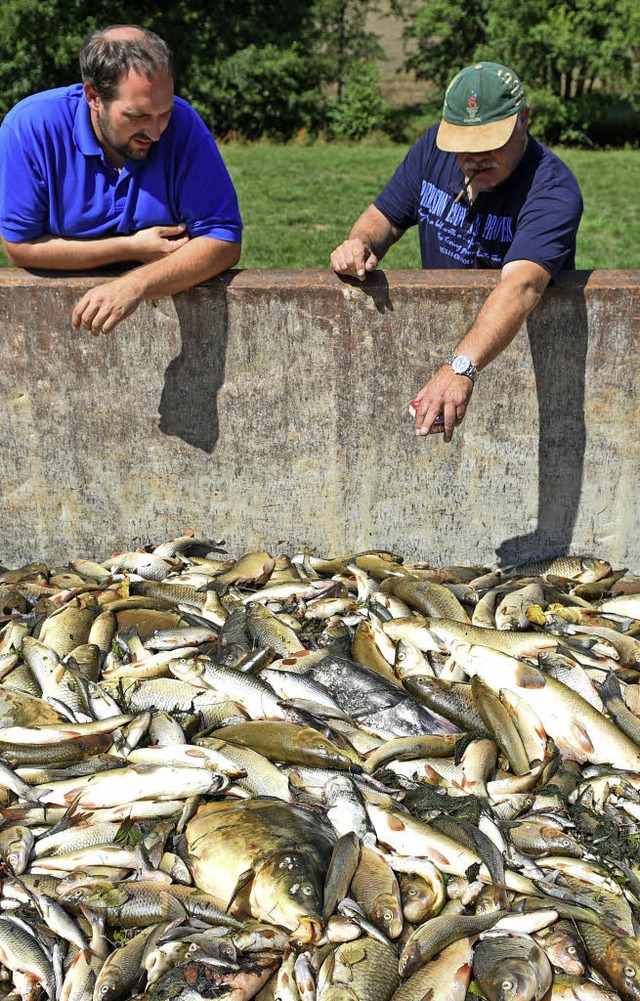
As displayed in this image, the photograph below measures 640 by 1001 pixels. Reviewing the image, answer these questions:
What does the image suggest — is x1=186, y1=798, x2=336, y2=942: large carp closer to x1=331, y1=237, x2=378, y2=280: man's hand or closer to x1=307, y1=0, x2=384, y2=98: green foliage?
x1=331, y1=237, x2=378, y2=280: man's hand

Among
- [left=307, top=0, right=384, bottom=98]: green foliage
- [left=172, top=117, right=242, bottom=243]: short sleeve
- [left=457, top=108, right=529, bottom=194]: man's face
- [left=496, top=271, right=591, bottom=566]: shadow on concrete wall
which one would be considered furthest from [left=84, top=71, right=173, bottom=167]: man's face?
[left=307, top=0, right=384, bottom=98]: green foliage

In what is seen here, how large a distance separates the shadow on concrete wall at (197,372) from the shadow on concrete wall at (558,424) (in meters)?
1.36

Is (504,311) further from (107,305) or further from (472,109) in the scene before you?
(107,305)

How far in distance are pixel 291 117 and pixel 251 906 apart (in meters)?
23.4

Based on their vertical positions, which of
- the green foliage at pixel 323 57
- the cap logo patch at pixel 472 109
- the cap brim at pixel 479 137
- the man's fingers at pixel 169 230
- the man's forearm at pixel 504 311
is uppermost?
the green foliage at pixel 323 57

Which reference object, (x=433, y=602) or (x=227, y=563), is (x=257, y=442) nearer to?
(x=227, y=563)

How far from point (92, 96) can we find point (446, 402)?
6.09ft

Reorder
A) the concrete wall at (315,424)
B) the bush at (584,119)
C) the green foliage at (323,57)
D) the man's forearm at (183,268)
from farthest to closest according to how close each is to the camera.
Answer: the bush at (584,119) < the green foliage at (323,57) < the concrete wall at (315,424) < the man's forearm at (183,268)

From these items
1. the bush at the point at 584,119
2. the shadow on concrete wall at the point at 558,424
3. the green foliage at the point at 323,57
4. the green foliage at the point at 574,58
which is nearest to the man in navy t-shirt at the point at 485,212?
the shadow on concrete wall at the point at 558,424

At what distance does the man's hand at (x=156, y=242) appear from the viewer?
159 inches

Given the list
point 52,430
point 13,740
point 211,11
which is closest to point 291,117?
point 211,11

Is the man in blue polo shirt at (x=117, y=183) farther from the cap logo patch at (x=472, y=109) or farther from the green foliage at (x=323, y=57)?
the green foliage at (x=323, y=57)

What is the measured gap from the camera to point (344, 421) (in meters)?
4.32

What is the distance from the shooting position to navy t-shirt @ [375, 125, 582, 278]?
3.82 m
